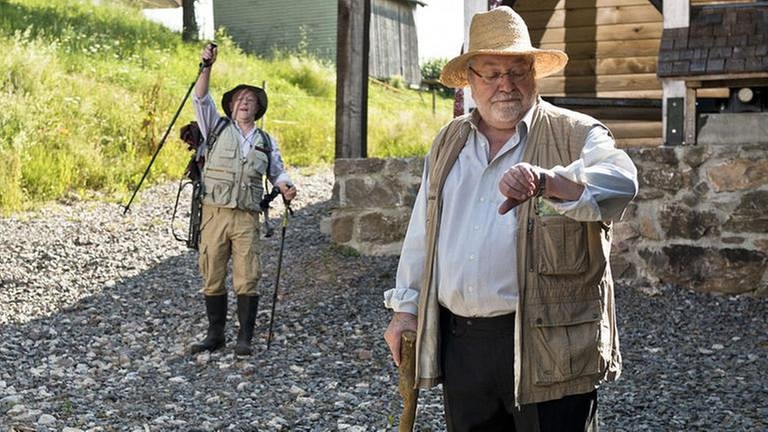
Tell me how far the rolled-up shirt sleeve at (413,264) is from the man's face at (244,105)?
12.8 ft

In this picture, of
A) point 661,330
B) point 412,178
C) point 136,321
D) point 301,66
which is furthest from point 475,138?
point 301,66

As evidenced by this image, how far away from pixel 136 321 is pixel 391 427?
320 cm

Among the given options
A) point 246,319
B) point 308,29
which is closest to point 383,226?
point 246,319

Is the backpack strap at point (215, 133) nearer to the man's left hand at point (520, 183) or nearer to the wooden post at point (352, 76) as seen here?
the wooden post at point (352, 76)

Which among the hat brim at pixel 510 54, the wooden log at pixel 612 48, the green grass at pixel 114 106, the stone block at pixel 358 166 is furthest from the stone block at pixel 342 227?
the hat brim at pixel 510 54

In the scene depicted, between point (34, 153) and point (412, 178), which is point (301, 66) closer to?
point (34, 153)

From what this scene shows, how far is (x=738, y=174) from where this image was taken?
8.23 metres

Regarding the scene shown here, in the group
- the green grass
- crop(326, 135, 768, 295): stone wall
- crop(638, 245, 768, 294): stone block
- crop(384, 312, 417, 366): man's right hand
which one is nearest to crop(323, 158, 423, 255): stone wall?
crop(326, 135, 768, 295): stone wall

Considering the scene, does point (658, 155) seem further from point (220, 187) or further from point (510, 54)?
point (510, 54)

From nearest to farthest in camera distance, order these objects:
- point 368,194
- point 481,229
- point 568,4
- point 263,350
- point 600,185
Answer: point 600,185, point 481,229, point 263,350, point 368,194, point 568,4

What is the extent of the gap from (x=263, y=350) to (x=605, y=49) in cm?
600

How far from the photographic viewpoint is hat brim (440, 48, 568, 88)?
3389 mm

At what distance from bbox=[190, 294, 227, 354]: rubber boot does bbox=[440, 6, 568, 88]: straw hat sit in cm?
407

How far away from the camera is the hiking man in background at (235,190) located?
712cm
